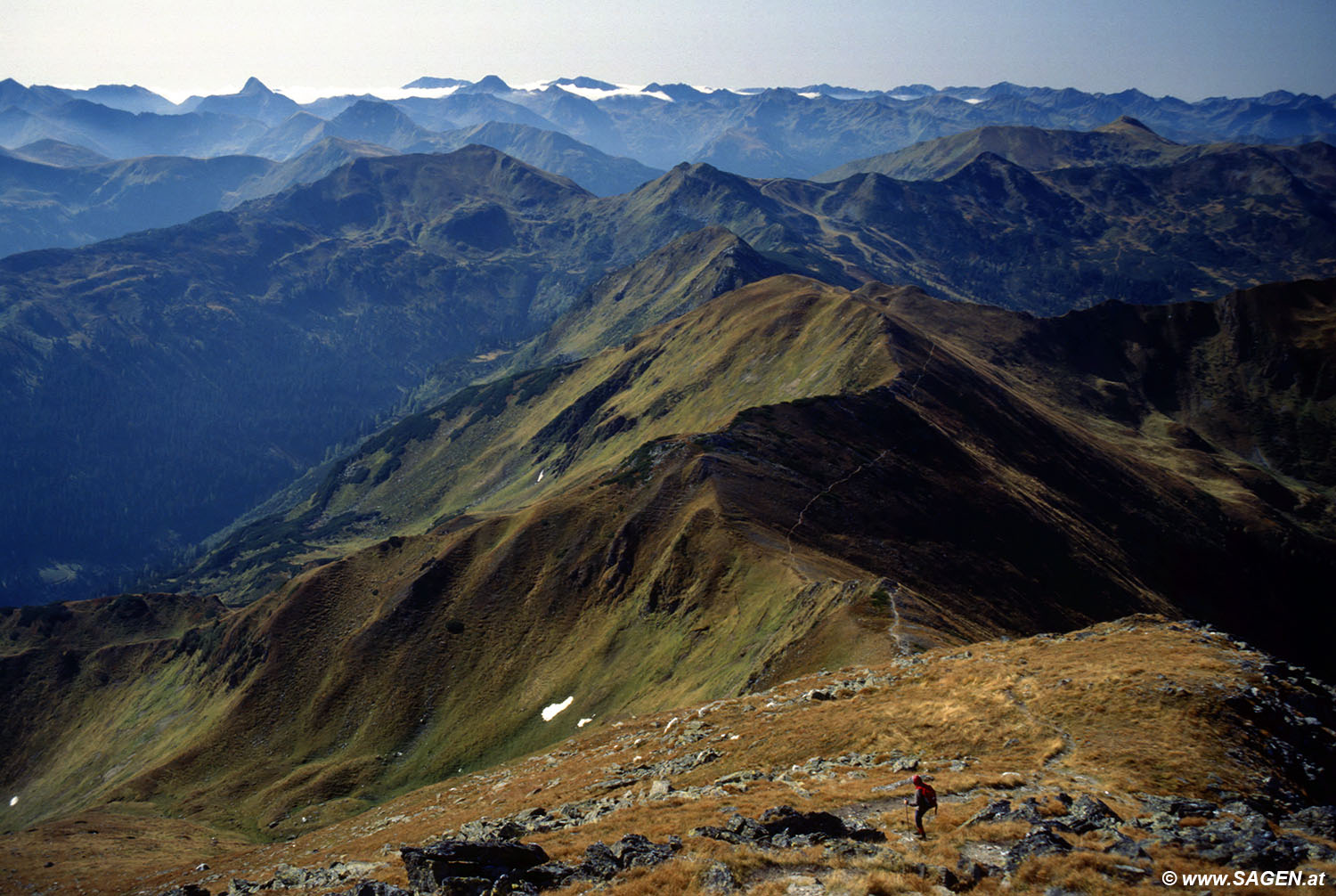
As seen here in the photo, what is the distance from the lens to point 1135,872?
24.3 meters

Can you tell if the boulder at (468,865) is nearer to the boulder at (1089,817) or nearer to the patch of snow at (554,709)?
the boulder at (1089,817)

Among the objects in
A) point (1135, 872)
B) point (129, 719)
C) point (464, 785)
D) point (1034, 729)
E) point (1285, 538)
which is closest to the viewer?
point (1135, 872)

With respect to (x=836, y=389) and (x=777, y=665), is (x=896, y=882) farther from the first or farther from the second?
(x=836, y=389)

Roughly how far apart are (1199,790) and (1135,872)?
10468 millimetres

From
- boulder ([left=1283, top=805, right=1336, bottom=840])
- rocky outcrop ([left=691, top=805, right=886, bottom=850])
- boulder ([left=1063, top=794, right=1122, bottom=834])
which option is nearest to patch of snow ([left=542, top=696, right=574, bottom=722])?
rocky outcrop ([left=691, top=805, right=886, bottom=850])

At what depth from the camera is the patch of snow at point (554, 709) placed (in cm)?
10194

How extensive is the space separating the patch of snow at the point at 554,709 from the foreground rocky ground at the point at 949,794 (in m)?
→ 40.3

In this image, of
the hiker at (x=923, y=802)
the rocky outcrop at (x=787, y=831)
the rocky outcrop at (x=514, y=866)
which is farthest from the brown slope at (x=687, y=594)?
the rocky outcrop at (x=514, y=866)

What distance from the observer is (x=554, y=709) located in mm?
103000

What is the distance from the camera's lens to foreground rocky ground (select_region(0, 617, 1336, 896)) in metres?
26.1

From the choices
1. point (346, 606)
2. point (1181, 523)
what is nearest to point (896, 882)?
point (346, 606)

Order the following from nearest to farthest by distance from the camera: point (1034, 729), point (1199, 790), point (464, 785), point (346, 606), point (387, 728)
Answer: point (1199, 790), point (1034, 729), point (464, 785), point (387, 728), point (346, 606)

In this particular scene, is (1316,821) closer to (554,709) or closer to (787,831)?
(787,831)

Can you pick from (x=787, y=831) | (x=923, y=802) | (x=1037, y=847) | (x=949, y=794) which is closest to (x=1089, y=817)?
(x=1037, y=847)
